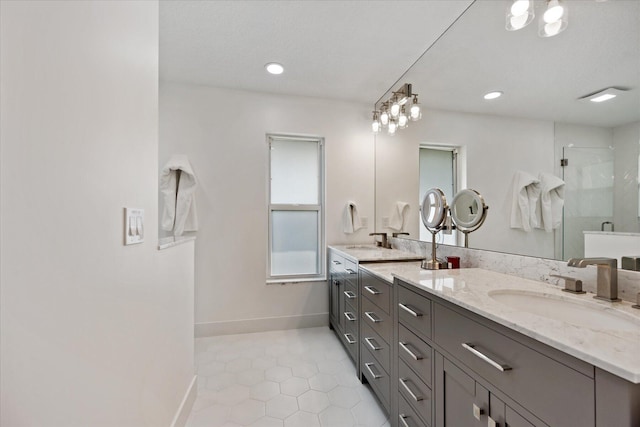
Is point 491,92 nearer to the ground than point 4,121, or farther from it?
farther from it

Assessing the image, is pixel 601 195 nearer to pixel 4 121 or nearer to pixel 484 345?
pixel 484 345

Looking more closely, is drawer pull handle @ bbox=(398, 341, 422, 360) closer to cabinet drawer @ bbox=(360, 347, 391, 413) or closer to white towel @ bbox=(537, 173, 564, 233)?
cabinet drawer @ bbox=(360, 347, 391, 413)

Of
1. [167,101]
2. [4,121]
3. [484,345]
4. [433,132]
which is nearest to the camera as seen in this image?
[4,121]

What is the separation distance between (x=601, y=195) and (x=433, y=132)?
4.50 feet

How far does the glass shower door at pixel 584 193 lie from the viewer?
45.4 inches

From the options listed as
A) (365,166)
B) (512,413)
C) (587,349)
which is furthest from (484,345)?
(365,166)

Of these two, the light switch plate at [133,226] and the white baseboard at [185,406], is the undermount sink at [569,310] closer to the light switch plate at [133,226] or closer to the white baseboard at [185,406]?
the light switch plate at [133,226]

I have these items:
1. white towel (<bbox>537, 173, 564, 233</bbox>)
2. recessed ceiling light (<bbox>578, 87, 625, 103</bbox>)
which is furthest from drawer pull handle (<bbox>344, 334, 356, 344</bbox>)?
recessed ceiling light (<bbox>578, 87, 625, 103</bbox>)

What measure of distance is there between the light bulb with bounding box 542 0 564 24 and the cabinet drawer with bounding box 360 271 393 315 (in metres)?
1.55

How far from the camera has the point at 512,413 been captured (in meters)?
0.80

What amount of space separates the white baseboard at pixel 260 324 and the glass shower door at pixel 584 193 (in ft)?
7.84

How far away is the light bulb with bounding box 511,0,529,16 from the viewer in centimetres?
136

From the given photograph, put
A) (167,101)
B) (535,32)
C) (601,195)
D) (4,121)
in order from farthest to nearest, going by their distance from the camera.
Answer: (167,101) < (535,32) < (601,195) < (4,121)

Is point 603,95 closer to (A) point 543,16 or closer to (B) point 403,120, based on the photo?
(A) point 543,16
